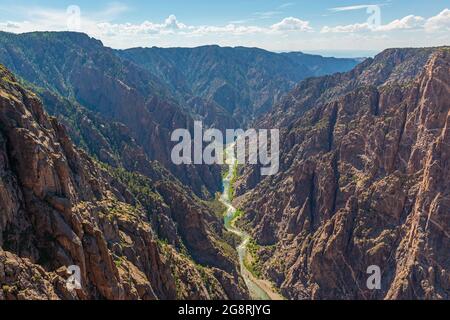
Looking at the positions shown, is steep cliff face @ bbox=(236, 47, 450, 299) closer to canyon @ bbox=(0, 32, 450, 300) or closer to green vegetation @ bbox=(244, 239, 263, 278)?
canyon @ bbox=(0, 32, 450, 300)

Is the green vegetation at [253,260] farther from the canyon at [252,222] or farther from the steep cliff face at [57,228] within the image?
the steep cliff face at [57,228]

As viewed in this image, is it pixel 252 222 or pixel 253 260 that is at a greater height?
pixel 252 222

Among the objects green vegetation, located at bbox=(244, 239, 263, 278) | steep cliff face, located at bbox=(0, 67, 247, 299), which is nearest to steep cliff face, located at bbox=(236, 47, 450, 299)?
green vegetation, located at bbox=(244, 239, 263, 278)

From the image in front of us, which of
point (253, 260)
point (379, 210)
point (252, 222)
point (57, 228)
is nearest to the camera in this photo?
point (57, 228)

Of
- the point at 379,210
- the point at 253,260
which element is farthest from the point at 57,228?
the point at 253,260

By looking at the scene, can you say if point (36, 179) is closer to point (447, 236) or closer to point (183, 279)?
point (183, 279)

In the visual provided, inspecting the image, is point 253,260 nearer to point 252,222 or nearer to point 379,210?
point 252,222
